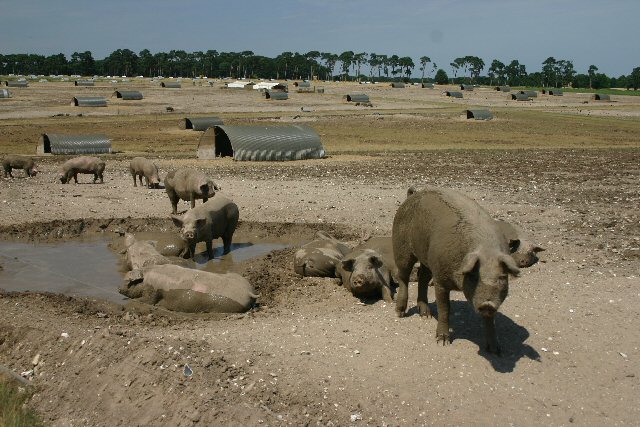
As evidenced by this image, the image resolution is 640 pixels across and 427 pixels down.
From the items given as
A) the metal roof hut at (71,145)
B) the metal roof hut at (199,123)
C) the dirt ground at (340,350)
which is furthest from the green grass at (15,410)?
the metal roof hut at (199,123)

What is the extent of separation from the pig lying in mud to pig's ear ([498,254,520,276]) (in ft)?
14.8

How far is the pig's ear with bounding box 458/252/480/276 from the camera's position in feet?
25.2

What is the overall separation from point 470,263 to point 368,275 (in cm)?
332

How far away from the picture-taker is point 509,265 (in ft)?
24.9

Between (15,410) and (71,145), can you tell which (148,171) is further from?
(15,410)

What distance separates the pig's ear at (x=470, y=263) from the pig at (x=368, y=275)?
124 inches

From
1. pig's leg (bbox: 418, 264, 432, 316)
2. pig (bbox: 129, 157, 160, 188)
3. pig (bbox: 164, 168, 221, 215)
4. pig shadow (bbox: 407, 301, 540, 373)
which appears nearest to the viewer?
pig shadow (bbox: 407, 301, 540, 373)

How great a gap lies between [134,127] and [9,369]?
38.2 metres

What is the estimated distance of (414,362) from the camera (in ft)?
27.7

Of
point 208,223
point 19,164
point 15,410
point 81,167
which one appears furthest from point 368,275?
point 19,164

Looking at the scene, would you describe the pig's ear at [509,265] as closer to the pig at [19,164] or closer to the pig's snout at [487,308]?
the pig's snout at [487,308]

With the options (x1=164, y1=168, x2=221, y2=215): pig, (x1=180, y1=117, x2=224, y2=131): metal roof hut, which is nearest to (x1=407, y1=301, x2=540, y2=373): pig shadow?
(x1=164, y1=168, x2=221, y2=215): pig

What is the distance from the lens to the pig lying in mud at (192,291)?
1089cm

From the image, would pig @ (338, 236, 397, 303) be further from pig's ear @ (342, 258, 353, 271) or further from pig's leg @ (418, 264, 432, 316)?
pig's leg @ (418, 264, 432, 316)
